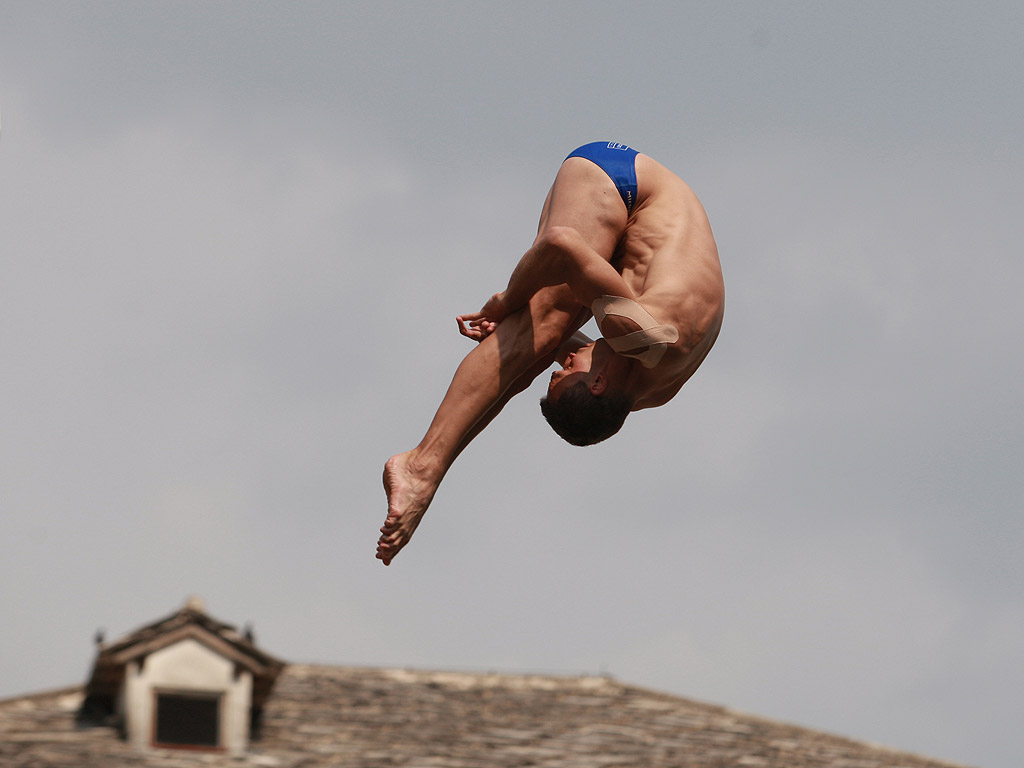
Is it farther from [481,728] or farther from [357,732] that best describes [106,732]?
[481,728]

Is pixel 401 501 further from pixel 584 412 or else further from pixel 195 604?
pixel 195 604

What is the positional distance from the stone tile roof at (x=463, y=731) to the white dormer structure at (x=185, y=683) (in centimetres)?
25

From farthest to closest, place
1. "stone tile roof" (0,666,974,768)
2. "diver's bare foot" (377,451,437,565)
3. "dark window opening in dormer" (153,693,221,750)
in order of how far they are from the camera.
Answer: "dark window opening in dormer" (153,693,221,750), "stone tile roof" (0,666,974,768), "diver's bare foot" (377,451,437,565)

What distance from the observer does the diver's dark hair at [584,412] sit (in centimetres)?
1089

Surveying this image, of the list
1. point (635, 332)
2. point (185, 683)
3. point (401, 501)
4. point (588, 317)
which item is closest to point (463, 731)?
point (185, 683)

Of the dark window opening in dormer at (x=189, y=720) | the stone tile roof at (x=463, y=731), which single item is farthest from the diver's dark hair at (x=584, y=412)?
the dark window opening in dormer at (x=189, y=720)

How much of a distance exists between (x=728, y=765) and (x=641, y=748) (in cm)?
93

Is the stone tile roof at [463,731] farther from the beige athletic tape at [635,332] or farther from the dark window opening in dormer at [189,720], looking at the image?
the beige athletic tape at [635,332]

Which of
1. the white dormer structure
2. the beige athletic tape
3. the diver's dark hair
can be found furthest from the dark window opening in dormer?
the beige athletic tape

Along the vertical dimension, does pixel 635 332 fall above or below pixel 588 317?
below

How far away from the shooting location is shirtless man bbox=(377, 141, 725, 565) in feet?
35.2

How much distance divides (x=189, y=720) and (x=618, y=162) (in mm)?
12785

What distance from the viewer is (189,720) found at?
22797 mm

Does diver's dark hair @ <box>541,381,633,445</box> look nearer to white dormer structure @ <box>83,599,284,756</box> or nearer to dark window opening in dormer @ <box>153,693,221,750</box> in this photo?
white dormer structure @ <box>83,599,284,756</box>
